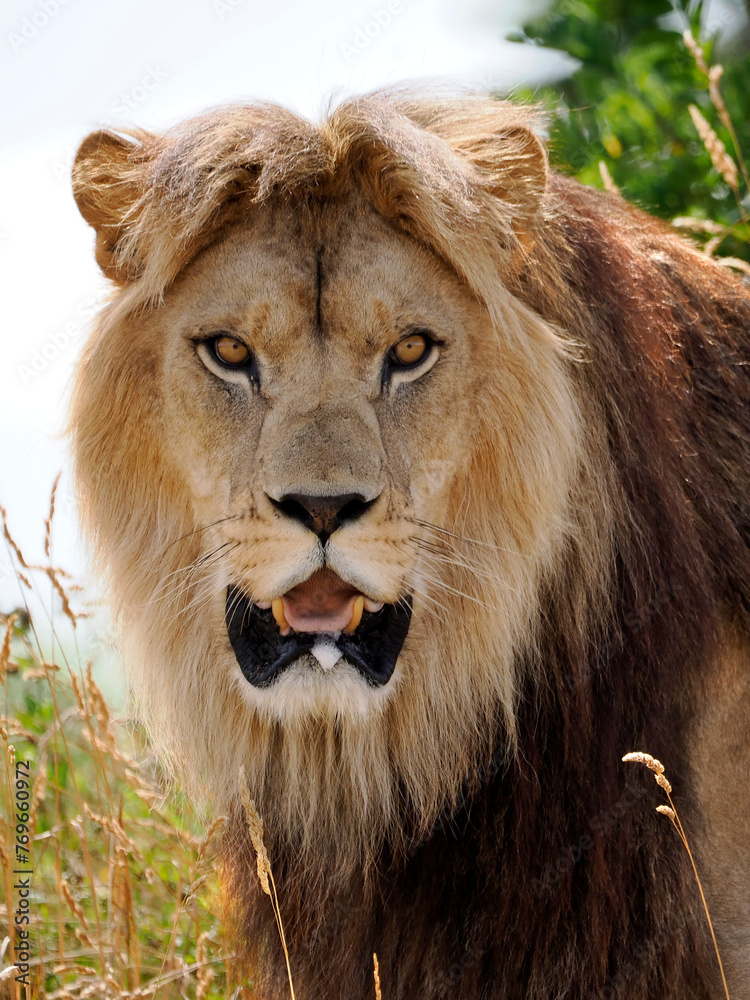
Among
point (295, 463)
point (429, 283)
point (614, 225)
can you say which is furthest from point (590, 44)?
point (295, 463)

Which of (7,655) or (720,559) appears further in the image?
(7,655)

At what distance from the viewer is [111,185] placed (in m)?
2.81

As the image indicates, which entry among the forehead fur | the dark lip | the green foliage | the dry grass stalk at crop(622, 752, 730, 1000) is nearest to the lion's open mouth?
the dark lip

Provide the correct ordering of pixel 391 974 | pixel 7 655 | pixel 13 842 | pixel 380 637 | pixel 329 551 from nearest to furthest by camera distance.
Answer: pixel 329 551 → pixel 380 637 → pixel 391 974 → pixel 7 655 → pixel 13 842

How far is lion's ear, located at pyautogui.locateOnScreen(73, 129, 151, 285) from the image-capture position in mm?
2795

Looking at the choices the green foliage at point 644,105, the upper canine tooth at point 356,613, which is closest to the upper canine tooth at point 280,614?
the upper canine tooth at point 356,613

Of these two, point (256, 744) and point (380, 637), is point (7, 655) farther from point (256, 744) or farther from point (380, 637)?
point (380, 637)

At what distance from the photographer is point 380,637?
2561 millimetres

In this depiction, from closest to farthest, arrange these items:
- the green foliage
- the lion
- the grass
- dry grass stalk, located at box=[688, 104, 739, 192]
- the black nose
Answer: the black nose → the lion → the grass → dry grass stalk, located at box=[688, 104, 739, 192] → the green foliage

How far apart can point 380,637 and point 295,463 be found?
0.47 m

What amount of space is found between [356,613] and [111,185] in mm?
1259

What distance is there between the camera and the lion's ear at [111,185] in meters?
2.79

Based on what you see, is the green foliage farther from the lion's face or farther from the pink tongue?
the pink tongue

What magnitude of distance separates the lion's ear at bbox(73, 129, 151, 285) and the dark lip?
948 millimetres
